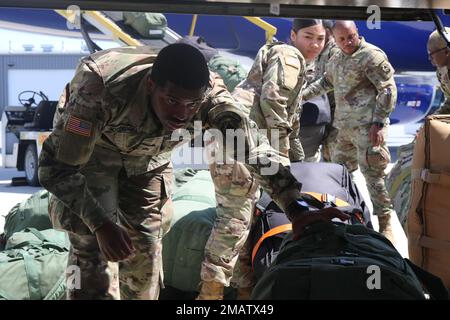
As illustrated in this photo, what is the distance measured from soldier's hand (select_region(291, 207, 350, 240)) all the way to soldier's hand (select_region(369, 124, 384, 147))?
2818 mm

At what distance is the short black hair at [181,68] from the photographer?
7.72ft

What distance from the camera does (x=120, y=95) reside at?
257cm

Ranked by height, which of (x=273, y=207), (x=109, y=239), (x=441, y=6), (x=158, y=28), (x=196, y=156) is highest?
(x=441, y=6)

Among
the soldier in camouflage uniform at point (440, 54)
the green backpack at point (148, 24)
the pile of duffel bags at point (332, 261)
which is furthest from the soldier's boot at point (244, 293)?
the green backpack at point (148, 24)

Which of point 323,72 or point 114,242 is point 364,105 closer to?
point 323,72

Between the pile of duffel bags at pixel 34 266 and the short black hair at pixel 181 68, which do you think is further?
the pile of duffel bags at pixel 34 266

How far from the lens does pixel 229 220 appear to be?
3545 millimetres

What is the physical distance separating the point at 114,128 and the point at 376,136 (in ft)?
9.10

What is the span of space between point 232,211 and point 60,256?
89 cm

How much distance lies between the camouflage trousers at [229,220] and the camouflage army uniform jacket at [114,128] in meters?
0.68

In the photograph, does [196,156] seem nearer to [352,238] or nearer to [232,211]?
[232,211]

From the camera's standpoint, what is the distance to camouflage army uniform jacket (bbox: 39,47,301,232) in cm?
233

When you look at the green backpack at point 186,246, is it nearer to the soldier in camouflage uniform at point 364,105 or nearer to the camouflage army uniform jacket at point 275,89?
the camouflage army uniform jacket at point 275,89

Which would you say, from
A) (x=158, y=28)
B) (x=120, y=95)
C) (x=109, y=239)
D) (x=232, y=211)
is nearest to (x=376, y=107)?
(x=232, y=211)
